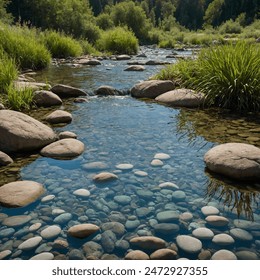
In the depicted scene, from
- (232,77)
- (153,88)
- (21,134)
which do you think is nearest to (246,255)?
(21,134)

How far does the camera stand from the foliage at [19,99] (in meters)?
5.45

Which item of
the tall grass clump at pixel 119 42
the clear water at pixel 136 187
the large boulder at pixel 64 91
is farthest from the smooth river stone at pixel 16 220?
the tall grass clump at pixel 119 42

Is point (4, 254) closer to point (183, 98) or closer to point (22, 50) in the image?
point (183, 98)

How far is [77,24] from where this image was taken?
71.6 ft

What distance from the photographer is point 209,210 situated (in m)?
2.55

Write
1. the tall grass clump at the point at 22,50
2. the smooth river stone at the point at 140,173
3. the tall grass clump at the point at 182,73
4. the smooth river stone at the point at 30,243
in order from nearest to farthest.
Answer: the smooth river stone at the point at 30,243, the smooth river stone at the point at 140,173, the tall grass clump at the point at 182,73, the tall grass clump at the point at 22,50

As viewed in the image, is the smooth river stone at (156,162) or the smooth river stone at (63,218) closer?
the smooth river stone at (63,218)

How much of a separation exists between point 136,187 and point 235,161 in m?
1.03

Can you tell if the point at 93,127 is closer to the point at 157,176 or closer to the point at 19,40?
the point at 157,176

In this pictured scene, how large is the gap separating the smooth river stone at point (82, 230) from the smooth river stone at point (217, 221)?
0.86 meters

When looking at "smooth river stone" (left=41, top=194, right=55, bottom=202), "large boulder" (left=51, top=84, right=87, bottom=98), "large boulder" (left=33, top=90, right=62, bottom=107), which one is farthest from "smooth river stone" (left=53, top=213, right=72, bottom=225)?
"large boulder" (left=51, top=84, right=87, bottom=98)

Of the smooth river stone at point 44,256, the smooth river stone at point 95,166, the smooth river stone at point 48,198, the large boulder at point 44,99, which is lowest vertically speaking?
the smooth river stone at point 44,256

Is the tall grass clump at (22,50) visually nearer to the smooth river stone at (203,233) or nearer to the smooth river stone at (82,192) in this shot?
the smooth river stone at (82,192)

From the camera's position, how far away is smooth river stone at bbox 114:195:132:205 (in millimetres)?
2680
